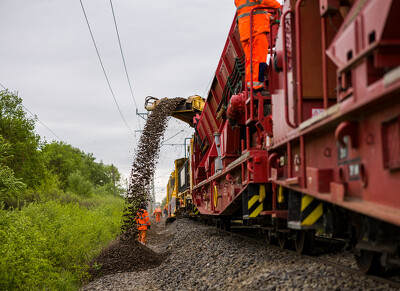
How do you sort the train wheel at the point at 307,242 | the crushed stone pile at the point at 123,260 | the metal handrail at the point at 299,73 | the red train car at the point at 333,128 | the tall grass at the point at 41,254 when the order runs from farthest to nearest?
the crushed stone pile at the point at 123,260 < the tall grass at the point at 41,254 < the train wheel at the point at 307,242 < the metal handrail at the point at 299,73 < the red train car at the point at 333,128

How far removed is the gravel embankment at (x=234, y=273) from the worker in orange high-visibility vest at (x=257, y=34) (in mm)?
2468

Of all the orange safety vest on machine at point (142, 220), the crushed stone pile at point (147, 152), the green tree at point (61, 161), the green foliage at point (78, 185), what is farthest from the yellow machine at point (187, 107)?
the green tree at point (61, 161)

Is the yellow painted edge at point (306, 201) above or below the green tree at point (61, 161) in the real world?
below

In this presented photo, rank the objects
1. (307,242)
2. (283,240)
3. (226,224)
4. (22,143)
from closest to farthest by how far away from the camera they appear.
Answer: (307,242) → (283,240) → (226,224) → (22,143)

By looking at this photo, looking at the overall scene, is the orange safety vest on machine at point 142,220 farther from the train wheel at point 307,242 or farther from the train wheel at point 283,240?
the train wheel at point 307,242

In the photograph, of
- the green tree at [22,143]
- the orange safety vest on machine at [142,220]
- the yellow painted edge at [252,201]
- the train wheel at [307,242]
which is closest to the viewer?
the train wheel at [307,242]

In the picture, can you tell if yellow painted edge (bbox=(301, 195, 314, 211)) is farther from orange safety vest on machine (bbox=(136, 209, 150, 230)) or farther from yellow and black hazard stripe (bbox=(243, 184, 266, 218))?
orange safety vest on machine (bbox=(136, 209, 150, 230))

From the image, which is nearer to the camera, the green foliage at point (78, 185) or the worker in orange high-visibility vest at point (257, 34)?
the worker in orange high-visibility vest at point (257, 34)

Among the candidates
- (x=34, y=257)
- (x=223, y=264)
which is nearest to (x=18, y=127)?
(x=34, y=257)

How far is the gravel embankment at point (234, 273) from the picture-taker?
4.34m

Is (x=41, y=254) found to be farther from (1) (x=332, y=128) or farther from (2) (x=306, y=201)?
(1) (x=332, y=128)

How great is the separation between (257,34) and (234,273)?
3.53 m

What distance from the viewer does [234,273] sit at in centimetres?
613

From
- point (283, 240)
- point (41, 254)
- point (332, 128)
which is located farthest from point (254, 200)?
point (41, 254)
